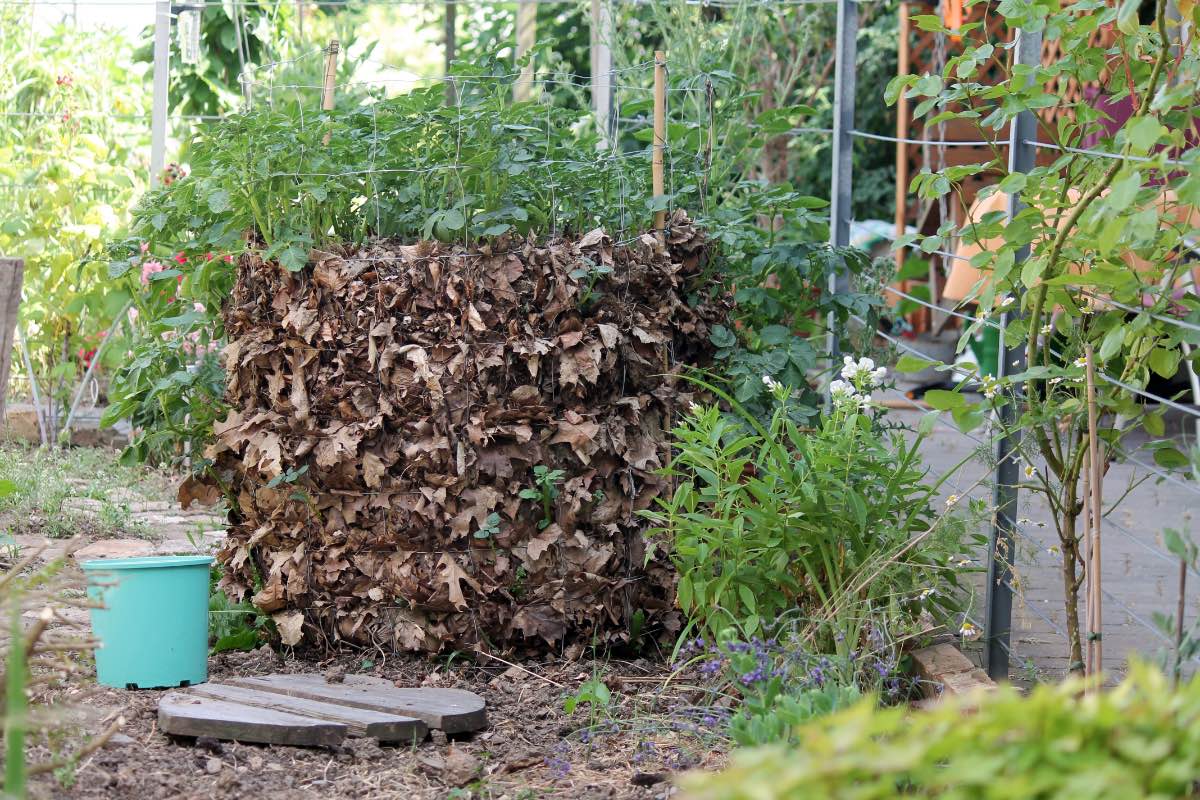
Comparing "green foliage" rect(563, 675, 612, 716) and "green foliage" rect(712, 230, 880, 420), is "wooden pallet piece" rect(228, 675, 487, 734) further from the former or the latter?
"green foliage" rect(712, 230, 880, 420)

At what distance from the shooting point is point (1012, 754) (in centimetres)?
122

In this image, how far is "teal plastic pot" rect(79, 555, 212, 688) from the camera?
9.46 feet

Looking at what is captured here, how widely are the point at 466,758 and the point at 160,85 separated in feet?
15.2

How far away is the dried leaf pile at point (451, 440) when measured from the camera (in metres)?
3.12

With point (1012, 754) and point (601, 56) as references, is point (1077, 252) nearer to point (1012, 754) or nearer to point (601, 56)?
point (1012, 754)

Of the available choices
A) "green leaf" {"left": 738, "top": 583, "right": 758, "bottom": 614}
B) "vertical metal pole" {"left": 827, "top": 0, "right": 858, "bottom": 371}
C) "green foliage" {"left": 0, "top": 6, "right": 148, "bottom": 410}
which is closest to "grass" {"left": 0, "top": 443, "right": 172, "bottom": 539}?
"green foliage" {"left": 0, "top": 6, "right": 148, "bottom": 410}

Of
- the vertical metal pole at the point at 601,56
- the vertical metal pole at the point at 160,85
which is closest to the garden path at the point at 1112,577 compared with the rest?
the vertical metal pole at the point at 601,56

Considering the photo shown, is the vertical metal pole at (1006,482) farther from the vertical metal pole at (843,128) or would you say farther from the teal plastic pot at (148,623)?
the teal plastic pot at (148,623)

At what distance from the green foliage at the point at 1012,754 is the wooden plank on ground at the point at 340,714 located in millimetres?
1494

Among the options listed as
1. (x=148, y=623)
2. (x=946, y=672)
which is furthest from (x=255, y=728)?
(x=946, y=672)

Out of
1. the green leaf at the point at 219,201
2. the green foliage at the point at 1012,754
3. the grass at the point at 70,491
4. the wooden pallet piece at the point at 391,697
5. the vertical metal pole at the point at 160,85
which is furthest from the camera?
the vertical metal pole at the point at 160,85

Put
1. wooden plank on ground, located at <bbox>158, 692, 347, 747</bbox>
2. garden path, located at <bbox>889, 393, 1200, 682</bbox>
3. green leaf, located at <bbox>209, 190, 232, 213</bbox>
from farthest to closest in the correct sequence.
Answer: green leaf, located at <bbox>209, 190, 232, 213</bbox> < garden path, located at <bbox>889, 393, 1200, 682</bbox> < wooden plank on ground, located at <bbox>158, 692, 347, 747</bbox>

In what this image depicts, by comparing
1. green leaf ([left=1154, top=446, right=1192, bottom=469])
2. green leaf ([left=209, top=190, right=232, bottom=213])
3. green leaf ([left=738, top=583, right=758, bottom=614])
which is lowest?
green leaf ([left=738, top=583, right=758, bottom=614])

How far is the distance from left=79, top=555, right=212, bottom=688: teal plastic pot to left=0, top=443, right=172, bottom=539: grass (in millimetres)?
1307
